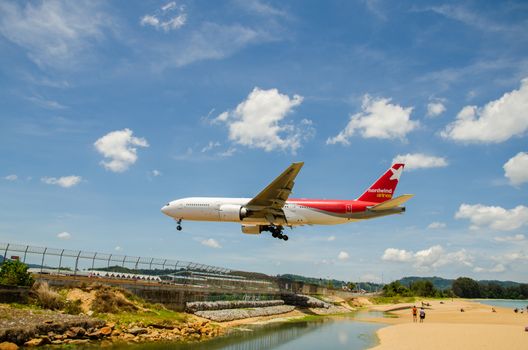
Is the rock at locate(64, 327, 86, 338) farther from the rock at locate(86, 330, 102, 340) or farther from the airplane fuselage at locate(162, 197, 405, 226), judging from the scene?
the airplane fuselage at locate(162, 197, 405, 226)

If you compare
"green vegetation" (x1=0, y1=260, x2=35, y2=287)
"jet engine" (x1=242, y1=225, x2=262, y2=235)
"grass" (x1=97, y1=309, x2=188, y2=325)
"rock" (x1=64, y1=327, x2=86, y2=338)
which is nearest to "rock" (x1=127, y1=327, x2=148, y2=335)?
"grass" (x1=97, y1=309, x2=188, y2=325)

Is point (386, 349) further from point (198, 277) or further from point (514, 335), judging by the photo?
point (198, 277)

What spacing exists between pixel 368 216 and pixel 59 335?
99.6 ft

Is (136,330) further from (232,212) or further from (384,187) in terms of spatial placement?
(384,187)

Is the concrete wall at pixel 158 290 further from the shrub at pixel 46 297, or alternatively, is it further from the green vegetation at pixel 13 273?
the green vegetation at pixel 13 273

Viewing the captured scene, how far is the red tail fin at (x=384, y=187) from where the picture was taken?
48.6 meters

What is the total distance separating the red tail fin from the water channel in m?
14.5

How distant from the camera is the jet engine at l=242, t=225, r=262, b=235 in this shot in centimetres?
4941

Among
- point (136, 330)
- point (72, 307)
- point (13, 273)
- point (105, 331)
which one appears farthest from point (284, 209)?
point (13, 273)

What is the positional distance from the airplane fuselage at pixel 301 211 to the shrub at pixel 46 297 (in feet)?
53.3

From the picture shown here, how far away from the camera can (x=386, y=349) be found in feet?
119

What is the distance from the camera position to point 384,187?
49.7m

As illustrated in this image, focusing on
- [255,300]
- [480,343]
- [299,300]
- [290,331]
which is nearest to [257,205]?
[290,331]

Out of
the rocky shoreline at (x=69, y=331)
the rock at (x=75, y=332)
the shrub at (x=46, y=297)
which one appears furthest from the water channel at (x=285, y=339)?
the shrub at (x=46, y=297)
